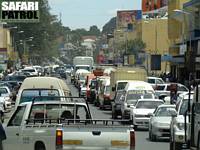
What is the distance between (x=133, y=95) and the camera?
131ft

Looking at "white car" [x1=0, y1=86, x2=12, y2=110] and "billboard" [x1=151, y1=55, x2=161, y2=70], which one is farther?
"billboard" [x1=151, y1=55, x2=161, y2=70]

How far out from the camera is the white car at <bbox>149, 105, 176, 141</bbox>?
26578 millimetres

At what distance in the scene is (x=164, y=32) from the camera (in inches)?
4843

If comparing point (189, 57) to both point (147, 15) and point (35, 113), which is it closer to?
point (35, 113)

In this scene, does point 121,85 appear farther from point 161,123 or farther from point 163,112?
point 161,123

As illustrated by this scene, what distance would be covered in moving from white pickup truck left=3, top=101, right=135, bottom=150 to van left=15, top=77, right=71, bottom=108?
882 cm

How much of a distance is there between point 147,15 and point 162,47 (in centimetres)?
2266

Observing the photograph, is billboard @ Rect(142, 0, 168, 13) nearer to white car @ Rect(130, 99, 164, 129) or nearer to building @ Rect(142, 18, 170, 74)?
building @ Rect(142, 18, 170, 74)

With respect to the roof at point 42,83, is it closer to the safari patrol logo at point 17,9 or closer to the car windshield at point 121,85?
the car windshield at point 121,85

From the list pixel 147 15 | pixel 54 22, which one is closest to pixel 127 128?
pixel 147 15

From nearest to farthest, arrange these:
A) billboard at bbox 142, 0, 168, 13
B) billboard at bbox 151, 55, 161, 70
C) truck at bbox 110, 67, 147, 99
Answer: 1. truck at bbox 110, 67, 147, 99
2. billboard at bbox 151, 55, 161, 70
3. billboard at bbox 142, 0, 168, 13

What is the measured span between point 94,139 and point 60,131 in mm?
655

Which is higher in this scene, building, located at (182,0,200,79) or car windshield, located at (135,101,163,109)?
building, located at (182,0,200,79)

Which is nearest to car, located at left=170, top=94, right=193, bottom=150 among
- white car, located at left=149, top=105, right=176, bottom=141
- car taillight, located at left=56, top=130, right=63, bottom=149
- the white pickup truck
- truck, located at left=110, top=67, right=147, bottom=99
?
white car, located at left=149, top=105, right=176, bottom=141
